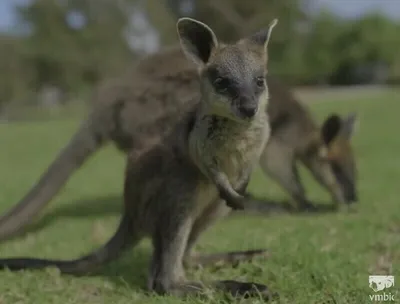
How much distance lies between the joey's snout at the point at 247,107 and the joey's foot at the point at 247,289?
68 cm

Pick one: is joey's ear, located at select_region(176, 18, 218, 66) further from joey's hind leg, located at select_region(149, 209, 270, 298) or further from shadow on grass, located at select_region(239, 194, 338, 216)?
shadow on grass, located at select_region(239, 194, 338, 216)

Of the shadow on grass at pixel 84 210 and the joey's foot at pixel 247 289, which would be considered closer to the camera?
the joey's foot at pixel 247 289

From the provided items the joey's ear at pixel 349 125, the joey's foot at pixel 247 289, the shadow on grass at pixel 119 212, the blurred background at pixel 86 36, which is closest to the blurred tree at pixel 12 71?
the blurred background at pixel 86 36

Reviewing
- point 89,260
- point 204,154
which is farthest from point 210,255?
point 204,154

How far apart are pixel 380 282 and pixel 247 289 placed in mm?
556

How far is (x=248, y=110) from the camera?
2482mm

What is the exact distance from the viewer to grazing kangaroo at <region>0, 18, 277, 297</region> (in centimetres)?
259

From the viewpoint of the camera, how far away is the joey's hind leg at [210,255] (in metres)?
2.96

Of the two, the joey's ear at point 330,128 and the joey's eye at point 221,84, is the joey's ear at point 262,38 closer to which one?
the joey's eye at point 221,84

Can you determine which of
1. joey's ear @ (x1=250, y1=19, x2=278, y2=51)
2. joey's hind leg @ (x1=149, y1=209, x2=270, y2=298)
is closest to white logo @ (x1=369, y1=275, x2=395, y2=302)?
joey's hind leg @ (x1=149, y1=209, x2=270, y2=298)

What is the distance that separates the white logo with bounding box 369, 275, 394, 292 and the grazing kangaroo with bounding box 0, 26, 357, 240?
67.4 inches

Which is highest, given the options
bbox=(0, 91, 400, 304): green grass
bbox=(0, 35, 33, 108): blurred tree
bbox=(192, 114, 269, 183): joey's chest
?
bbox=(192, 114, 269, 183): joey's chest

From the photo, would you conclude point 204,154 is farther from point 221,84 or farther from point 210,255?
point 210,255

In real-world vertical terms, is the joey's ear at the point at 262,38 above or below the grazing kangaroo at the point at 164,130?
above
